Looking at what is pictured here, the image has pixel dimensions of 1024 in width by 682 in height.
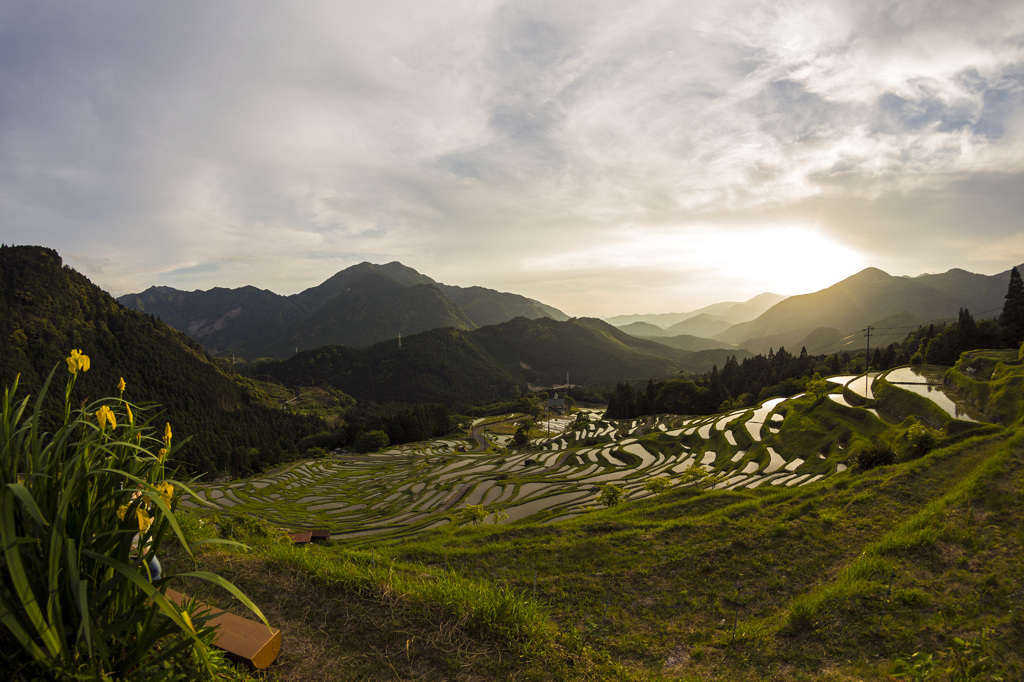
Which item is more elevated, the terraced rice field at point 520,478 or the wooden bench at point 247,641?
the wooden bench at point 247,641

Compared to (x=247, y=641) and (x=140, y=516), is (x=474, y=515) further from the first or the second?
(x=140, y=516)

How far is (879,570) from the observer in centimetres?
1080

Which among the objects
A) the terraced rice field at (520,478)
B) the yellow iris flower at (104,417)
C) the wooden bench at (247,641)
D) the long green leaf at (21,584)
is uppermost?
the yellow iris flower at (104,417)

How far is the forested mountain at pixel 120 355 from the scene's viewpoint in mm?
123125

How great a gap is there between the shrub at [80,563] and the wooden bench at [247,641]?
1.98 feet

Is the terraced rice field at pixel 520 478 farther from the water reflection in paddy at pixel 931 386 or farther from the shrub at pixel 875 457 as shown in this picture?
the water reflection in paddy at pixel 931 386

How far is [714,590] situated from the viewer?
1225 cm

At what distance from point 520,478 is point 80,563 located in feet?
176

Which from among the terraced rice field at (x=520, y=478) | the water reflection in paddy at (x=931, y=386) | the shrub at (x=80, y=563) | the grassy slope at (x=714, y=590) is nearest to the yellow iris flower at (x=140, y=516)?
the shrub at (x=80, y=563)

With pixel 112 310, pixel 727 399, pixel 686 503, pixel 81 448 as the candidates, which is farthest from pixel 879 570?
pixel 112 310

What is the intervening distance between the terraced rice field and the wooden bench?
99.1 ft

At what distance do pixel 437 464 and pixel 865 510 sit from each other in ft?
224

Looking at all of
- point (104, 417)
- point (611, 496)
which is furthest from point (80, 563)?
point (611, 496)

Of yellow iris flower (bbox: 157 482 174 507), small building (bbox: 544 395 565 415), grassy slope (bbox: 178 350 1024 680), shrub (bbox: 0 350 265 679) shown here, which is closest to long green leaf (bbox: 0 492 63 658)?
shrub (bbox: 0 350 265 679)
